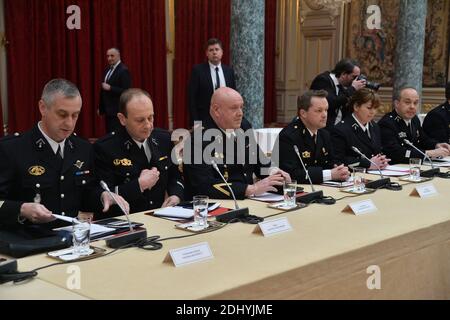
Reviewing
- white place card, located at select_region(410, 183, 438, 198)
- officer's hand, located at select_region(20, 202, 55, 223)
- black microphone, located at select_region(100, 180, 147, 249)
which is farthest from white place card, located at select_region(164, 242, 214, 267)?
white place card, located at select_region(410, 183, 438, 198)

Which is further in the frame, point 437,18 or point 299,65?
point 299,65

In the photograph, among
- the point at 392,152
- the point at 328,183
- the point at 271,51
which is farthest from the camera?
the point at 271,51

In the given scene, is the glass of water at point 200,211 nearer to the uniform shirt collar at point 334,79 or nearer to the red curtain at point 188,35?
the uniform shirt collar at point 334,79

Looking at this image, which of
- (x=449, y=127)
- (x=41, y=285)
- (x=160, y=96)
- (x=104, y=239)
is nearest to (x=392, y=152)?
(x=449, y=127)

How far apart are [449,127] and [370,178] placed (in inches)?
84.4

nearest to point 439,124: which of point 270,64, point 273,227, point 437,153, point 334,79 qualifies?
point 437,153

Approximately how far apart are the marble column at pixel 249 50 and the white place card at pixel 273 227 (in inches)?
136

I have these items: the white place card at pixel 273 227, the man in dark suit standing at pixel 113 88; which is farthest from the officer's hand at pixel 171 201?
the man in dark suit standing at pixel 113 88

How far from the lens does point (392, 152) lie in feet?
14.8

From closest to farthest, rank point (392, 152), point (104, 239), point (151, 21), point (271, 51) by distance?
point (104, 239) < point (392, 152) < point (151, 21) < point (271, 51)

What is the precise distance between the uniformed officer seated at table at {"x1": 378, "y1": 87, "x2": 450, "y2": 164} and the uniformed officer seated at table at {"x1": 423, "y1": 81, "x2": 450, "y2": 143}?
328mm

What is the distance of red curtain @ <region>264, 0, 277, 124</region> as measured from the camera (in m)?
10.3

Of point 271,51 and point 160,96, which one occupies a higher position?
point 271,51
